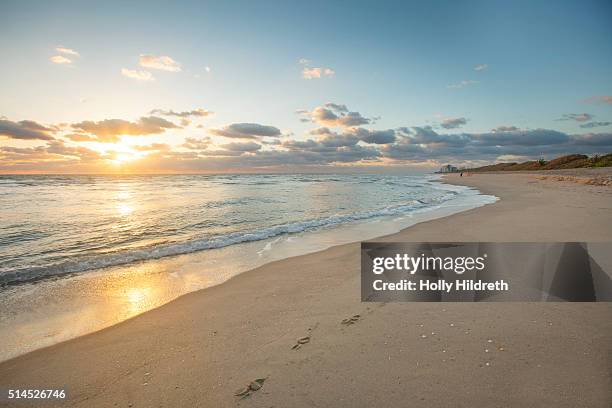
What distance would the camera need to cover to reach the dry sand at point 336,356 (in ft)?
9.22

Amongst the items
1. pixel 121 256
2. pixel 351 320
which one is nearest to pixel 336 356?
pixel 351 320

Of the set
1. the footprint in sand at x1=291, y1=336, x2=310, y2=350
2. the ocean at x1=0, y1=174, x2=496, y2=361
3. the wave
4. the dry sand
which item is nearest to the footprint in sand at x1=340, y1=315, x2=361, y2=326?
the dry sand

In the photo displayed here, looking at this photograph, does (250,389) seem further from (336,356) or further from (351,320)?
(351,320)

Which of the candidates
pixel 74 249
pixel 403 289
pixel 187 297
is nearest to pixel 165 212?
pixel 74 249

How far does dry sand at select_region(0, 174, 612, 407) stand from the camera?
111 inches

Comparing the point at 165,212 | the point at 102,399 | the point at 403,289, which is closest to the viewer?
the point at 102,399

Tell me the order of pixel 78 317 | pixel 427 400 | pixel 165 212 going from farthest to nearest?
pixel 165 212 < pixel 78 317 < pixel 427 400

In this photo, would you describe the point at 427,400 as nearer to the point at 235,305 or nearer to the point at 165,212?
the point at 235,305

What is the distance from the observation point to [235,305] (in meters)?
5.09

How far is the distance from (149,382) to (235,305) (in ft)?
6.63

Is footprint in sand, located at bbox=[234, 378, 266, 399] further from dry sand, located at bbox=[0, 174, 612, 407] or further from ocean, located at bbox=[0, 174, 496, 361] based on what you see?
ocean, located at bbox=[0, 174, 496, 361]

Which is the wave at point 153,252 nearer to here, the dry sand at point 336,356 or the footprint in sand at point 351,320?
the dry sand at point 336,356

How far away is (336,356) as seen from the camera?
11.2 ft

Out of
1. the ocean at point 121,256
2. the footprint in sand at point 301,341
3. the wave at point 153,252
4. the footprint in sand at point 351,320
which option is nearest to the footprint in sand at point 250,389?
the footprint in sand at point 301,341
